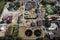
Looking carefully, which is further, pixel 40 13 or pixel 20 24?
pixel 40 13

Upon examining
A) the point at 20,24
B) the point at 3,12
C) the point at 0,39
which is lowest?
the point at 0,39

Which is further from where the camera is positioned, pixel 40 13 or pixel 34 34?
pixel 40 13

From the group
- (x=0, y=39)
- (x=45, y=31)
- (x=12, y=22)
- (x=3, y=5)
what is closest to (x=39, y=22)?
(x=45, y=31)

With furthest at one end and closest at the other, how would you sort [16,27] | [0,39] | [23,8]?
[23,8]
[16,27]
[0,39]

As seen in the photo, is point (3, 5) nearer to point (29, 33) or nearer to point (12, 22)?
point (12, 22)

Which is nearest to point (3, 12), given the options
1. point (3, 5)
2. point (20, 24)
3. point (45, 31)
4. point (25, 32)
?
point (3, 5)

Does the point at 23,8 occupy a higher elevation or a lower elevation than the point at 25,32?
higher

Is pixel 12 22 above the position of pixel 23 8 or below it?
below

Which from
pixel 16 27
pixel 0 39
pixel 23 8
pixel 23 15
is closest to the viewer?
pixel 0 39

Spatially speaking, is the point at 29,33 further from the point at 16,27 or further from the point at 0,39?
the point at 0,39
